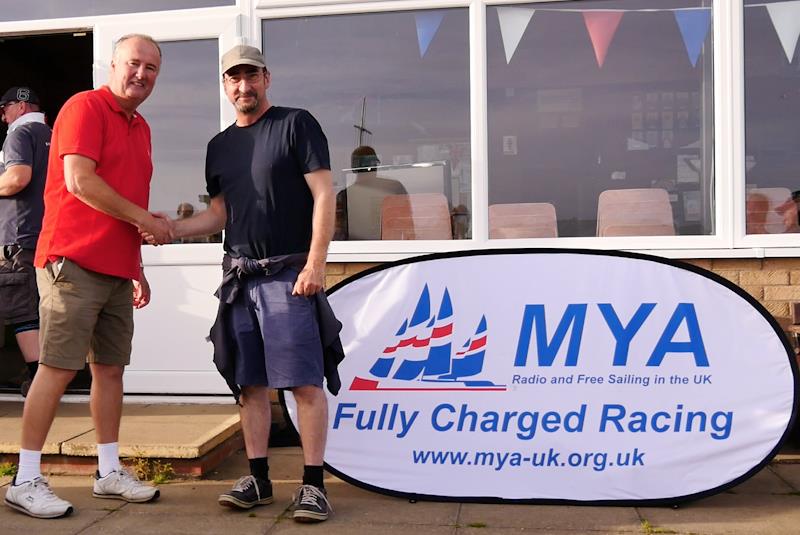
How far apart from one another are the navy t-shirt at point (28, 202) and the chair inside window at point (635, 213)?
9.86ft

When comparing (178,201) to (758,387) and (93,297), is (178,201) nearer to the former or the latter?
(93,297)

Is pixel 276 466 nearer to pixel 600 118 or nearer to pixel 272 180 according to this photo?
pixel 272 180

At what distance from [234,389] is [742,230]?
8.62ft

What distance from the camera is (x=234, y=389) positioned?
11.7 ft

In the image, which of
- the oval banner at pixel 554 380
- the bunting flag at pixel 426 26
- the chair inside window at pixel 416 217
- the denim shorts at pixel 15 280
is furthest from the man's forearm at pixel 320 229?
the denim shorts at pixel 15 280

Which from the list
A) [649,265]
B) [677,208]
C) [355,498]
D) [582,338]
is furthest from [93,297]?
[677,208]

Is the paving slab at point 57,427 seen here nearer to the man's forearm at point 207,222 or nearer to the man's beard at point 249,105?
the man's forearm at point 207,222

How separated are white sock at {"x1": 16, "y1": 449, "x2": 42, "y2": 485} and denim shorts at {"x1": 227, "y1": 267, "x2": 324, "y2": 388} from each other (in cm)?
86

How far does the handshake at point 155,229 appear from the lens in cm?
349

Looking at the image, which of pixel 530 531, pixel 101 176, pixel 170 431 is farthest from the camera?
pixel 170 431

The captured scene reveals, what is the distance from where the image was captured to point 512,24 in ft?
15.7

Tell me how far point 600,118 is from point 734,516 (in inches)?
85.5

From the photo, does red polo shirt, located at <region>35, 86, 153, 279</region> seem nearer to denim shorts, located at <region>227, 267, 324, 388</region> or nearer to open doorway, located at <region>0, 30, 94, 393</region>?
denim shorts, located at <region>227, 267, 324, 388</region>

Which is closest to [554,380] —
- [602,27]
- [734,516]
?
[734,516]
